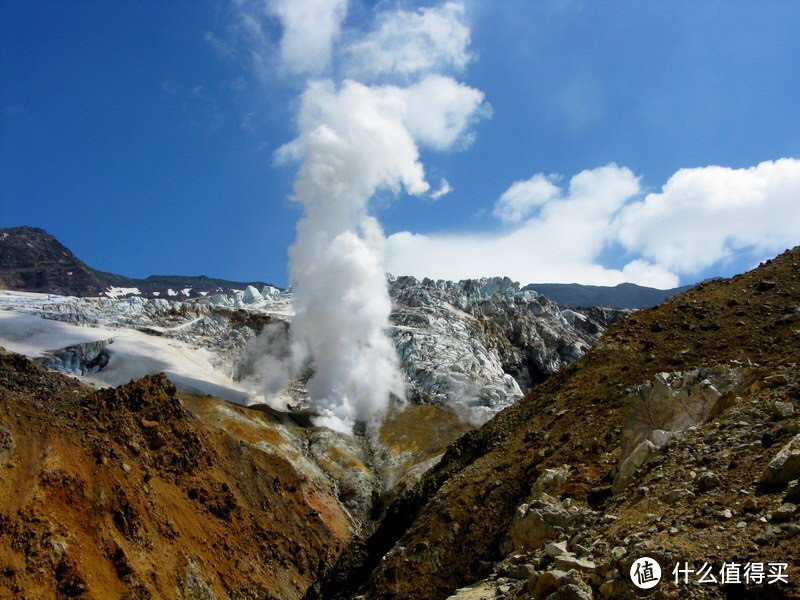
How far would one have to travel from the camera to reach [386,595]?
91.9 feet

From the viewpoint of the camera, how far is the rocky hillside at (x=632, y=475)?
1595 cm

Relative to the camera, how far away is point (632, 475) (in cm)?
2311

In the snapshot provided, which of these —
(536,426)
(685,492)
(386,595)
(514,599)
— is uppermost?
(536,426)

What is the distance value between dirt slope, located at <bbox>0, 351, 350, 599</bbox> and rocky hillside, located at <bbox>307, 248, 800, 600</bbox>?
21.0 meters

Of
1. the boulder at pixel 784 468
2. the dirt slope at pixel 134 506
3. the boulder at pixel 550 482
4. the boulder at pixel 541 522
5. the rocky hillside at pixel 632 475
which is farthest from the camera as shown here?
the dirt slope at pixel 134 506

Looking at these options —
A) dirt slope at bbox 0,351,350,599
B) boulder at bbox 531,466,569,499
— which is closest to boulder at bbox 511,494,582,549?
boulder at bbox 531,466,569,499

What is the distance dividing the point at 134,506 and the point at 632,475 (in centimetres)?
4582

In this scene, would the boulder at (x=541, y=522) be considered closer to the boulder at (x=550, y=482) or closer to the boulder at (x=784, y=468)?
the boulder at (x=550, y=482)

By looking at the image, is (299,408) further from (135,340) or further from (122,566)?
(122,566)

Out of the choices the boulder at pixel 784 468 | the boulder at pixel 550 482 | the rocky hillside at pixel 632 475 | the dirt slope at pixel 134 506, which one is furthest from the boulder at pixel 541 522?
the dirt slope at pixel 134 506

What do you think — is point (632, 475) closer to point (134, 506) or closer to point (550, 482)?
point (550, 482)

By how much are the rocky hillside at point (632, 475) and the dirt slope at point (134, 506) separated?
68.9 ft

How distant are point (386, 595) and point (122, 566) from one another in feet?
97.3

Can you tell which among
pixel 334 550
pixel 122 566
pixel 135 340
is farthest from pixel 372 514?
pixel 135 340
